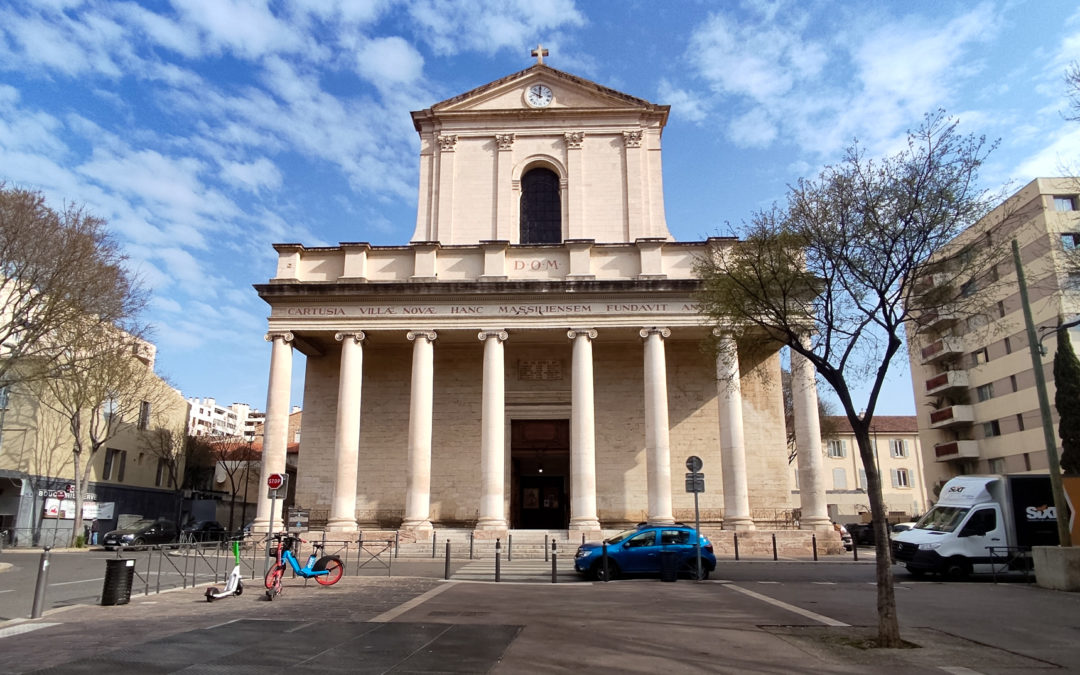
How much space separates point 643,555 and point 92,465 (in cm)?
3051

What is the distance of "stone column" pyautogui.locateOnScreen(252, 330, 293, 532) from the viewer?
25375mm

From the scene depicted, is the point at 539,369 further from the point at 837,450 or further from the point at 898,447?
the point at 898,447

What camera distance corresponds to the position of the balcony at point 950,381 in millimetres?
44125

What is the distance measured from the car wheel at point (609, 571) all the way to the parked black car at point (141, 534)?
68.3ft

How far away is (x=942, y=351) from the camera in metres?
45.1

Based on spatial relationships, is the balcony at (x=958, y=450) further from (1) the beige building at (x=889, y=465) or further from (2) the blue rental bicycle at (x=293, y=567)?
(2) the blue rental bicycle at (x=293, y=567)

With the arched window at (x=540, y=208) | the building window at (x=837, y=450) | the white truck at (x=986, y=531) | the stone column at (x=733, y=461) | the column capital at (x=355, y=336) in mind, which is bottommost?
the white truck at (x=986, y=531)

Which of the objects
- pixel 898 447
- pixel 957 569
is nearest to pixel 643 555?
pixel 957 569

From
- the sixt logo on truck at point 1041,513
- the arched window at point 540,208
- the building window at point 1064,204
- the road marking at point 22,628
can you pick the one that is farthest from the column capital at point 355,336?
the building window at point 1064,204

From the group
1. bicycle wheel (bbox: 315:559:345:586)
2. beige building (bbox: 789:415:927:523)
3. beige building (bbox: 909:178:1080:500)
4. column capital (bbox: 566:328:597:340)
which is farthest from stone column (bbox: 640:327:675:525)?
beige building (bbox: 789:415:927:523)

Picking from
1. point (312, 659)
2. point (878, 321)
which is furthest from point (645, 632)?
point (878, 321)

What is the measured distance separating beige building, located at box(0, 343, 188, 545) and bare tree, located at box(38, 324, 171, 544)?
207 mm

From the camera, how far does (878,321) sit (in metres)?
10.7

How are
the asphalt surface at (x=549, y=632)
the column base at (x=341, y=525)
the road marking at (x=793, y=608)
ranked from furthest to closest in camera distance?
1. the column base at (x=341, y=525)
2. the road marking at (x=793, y=608)
3. the asphalt surface at (x=549, y=632)
